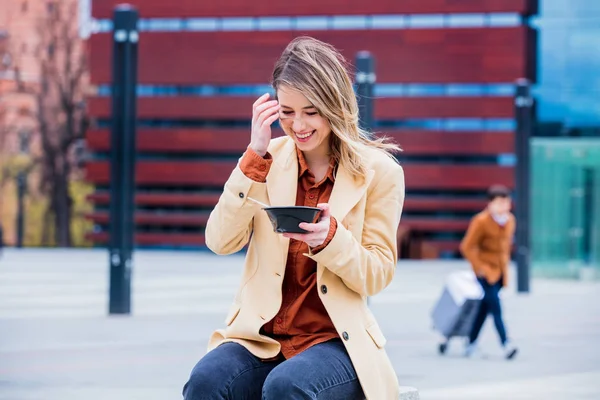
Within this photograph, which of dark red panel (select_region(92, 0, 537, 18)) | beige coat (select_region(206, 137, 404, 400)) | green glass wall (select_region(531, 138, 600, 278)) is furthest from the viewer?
dark red panel (select_region(92, 0, 537, 18))

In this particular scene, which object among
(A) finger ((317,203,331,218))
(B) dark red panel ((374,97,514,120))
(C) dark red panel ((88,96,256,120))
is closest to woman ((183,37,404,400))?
(A) finger ((317,203,331,218))

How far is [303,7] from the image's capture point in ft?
141

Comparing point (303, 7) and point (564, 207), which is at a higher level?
point (303, 7)

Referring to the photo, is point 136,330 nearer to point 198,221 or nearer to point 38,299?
point 38,299

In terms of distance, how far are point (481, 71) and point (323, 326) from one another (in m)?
39.2

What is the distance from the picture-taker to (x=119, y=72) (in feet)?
47.7

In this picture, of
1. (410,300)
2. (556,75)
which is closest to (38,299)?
(410,300)

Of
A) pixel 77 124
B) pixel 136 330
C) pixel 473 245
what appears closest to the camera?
pixel 473 245

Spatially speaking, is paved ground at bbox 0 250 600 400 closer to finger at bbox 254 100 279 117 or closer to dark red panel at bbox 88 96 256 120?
finger at bbox 254 100 279 117

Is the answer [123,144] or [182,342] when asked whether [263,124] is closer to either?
[182,342]

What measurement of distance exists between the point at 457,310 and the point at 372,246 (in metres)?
7.66

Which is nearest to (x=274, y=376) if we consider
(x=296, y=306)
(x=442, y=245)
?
(x=296, y=306)

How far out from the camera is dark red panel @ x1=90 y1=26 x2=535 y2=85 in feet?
137

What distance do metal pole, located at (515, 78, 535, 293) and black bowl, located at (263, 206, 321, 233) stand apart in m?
17.4
